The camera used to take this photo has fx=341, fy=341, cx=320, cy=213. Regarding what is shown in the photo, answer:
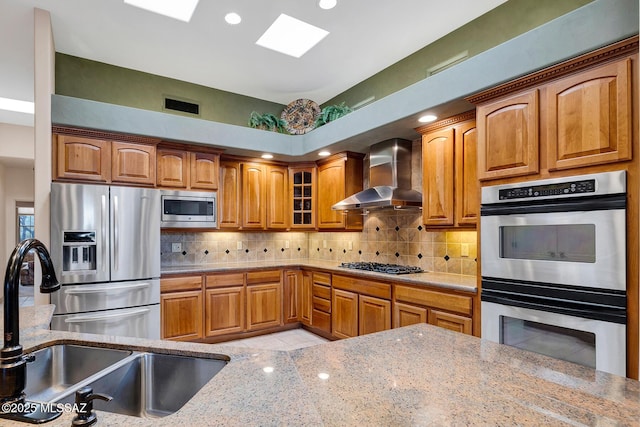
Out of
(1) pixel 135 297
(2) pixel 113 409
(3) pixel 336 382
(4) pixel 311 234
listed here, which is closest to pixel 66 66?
(1) pixel 135 297

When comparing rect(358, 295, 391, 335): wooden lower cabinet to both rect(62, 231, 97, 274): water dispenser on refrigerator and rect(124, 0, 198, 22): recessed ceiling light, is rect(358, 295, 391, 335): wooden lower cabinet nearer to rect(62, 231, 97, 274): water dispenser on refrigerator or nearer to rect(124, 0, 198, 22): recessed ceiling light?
rect(62, 231, 97, 274): water dispenser on refrigerator

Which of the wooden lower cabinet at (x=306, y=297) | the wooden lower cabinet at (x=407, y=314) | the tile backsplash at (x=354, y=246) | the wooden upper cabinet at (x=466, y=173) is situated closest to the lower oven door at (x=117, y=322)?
the tile backsplash at (x=354, y=246)

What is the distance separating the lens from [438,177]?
3.10 meters

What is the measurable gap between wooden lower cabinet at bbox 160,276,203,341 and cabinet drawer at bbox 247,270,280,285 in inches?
23.8

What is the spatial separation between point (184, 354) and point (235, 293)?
2994 millimetres

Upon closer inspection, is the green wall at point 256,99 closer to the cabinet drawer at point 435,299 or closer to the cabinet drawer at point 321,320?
the cabinet drawer at point 435,299

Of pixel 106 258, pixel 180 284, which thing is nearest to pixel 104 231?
pixel 106 258

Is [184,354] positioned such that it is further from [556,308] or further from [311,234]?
[311,234]

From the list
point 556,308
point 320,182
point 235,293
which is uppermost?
point 320,182

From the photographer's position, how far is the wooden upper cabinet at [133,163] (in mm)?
3418

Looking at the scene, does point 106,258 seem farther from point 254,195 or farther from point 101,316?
point 254,195

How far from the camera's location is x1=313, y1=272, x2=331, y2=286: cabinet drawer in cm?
411

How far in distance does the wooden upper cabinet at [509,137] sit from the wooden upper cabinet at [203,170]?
2.91 metres

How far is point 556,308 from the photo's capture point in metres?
1.98
